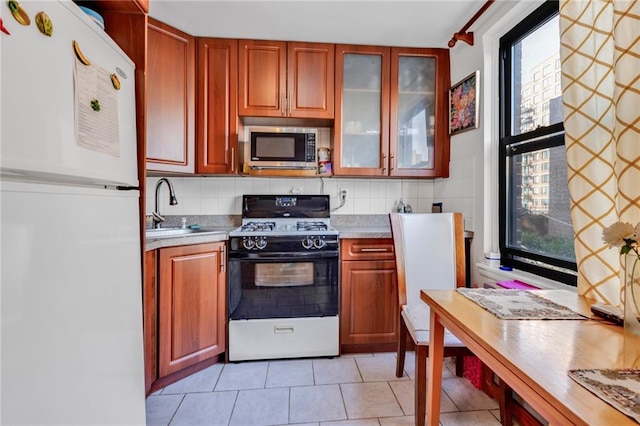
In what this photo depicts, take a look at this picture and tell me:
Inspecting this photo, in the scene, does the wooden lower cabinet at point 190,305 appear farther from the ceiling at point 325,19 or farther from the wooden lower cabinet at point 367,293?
the ceiling at point 325,19

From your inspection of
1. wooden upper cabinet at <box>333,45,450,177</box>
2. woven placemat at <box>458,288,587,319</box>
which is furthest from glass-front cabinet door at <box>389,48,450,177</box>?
woven placemat at <box>458,288,587,319</box>

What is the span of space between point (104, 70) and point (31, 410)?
2.91 ft

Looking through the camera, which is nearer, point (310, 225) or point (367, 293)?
point (367, 293)

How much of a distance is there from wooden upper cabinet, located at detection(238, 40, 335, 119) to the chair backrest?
1105mm

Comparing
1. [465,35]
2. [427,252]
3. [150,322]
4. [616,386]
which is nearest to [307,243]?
[427,252]

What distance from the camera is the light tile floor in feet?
4.78

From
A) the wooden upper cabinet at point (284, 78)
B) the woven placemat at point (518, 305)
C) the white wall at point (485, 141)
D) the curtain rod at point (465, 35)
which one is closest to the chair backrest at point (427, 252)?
the white wall at point (485, 141)

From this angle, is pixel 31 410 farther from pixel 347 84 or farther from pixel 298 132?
pixel 347 84

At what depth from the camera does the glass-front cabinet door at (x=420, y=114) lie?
7.44 ft

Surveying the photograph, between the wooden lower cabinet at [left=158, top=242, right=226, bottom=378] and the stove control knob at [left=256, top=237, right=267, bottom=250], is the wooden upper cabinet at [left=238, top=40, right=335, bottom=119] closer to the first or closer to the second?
the stove control knob at [left=256, top=237, right=267, bottom=250]

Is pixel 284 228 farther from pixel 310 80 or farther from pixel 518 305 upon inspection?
pixel 518 305

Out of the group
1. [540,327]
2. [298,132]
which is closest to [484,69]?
[298,132]

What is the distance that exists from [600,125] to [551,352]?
3.03ft

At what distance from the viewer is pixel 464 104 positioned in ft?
6.76
